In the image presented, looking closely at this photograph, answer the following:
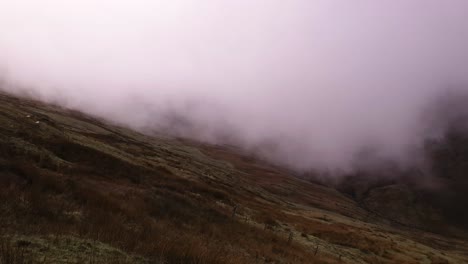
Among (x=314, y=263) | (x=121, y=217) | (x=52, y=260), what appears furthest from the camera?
(x=314, y=263)

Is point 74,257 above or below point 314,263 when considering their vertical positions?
above

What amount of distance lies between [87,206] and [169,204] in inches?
412

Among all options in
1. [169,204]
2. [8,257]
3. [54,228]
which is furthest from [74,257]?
[169,204]

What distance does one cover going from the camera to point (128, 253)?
10.9m

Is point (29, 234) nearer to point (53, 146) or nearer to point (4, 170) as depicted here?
point (4, 170)

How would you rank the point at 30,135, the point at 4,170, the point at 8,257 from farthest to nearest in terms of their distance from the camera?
the point at 30,135 → the point at 4,170 → the point at 8,257

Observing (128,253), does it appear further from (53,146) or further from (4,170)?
(53,146)

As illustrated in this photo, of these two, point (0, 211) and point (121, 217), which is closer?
point (0, 211)

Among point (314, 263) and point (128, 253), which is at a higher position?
point (128, 253)

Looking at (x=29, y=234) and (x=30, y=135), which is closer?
(x=29, y=234)

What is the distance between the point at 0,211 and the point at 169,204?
15.1m

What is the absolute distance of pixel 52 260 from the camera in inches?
353

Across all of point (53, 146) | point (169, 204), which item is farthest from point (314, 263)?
point (53, 146)

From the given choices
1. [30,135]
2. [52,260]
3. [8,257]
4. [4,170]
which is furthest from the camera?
[30,135]
